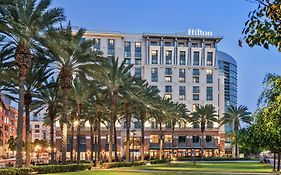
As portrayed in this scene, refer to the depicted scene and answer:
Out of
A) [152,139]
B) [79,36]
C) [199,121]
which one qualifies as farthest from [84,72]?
[152,139]

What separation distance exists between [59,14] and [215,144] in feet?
383

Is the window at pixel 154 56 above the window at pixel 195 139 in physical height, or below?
above

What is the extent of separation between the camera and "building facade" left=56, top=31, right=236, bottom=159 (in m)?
151

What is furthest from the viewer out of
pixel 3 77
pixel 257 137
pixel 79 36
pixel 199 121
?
pixel 199 121

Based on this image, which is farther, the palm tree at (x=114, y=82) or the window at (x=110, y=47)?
the window at (x=110, y=47)

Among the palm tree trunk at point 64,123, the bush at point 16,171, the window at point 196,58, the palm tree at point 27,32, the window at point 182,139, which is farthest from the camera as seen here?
the window at point 196,58

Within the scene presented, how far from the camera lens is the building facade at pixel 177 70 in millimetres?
151375

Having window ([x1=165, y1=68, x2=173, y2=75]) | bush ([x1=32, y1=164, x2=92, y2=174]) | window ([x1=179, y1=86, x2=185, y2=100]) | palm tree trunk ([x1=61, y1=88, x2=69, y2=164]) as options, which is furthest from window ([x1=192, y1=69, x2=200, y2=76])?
palm tree trunk ([x1=61, y1=88, x2=69, y2=164])

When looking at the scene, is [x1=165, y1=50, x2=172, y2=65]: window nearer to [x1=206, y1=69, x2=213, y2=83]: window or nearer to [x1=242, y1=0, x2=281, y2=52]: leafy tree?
[x1=206, y1=69, x2=213, y2=83]: window

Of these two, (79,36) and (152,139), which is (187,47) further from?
(79,36)

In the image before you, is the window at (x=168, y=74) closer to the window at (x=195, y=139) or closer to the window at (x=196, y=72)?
the window at (x=196, y=72)

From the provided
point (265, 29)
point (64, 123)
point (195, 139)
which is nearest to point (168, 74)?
point (195, 139)

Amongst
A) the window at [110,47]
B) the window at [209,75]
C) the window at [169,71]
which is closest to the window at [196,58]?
the window at [209,75]

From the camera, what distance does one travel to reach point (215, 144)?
153750 millimetres
